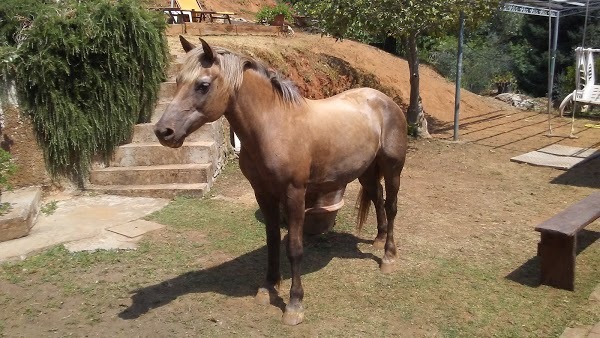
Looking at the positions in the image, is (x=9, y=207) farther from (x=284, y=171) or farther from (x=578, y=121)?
(x=578, y=121)

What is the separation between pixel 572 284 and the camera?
399cm

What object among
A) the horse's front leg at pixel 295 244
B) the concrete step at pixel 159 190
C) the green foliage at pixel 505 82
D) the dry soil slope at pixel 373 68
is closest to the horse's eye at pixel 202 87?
the horse's front leg at pixel 295 244

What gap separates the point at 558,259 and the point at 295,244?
2.08m

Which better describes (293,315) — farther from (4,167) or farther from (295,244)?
(4,167)

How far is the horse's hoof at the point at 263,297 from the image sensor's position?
12.4ft

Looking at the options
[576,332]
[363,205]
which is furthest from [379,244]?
[576,332]

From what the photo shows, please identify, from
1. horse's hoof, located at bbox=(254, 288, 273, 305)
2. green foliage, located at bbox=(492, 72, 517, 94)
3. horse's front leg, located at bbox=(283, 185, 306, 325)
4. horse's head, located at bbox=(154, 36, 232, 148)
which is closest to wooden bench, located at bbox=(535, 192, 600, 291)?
horse's front leg, located at bbox=(283, 185, 306, 325)

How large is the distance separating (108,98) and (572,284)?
5400 mm

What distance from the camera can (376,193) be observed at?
4719mm

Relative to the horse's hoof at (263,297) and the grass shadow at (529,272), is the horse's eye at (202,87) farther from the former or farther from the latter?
the grass shadow at (529,272)

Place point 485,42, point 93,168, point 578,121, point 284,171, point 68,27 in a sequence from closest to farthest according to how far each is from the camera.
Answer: point 284,171, point 68,27, point 93,168, point 578,121, point 485,42

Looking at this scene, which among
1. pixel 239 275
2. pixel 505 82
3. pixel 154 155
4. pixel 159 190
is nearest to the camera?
Result: pixel 239 275

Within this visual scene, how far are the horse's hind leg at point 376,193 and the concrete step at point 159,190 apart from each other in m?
2.36

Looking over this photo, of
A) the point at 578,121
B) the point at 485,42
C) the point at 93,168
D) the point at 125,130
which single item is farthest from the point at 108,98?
the point at 485,42
